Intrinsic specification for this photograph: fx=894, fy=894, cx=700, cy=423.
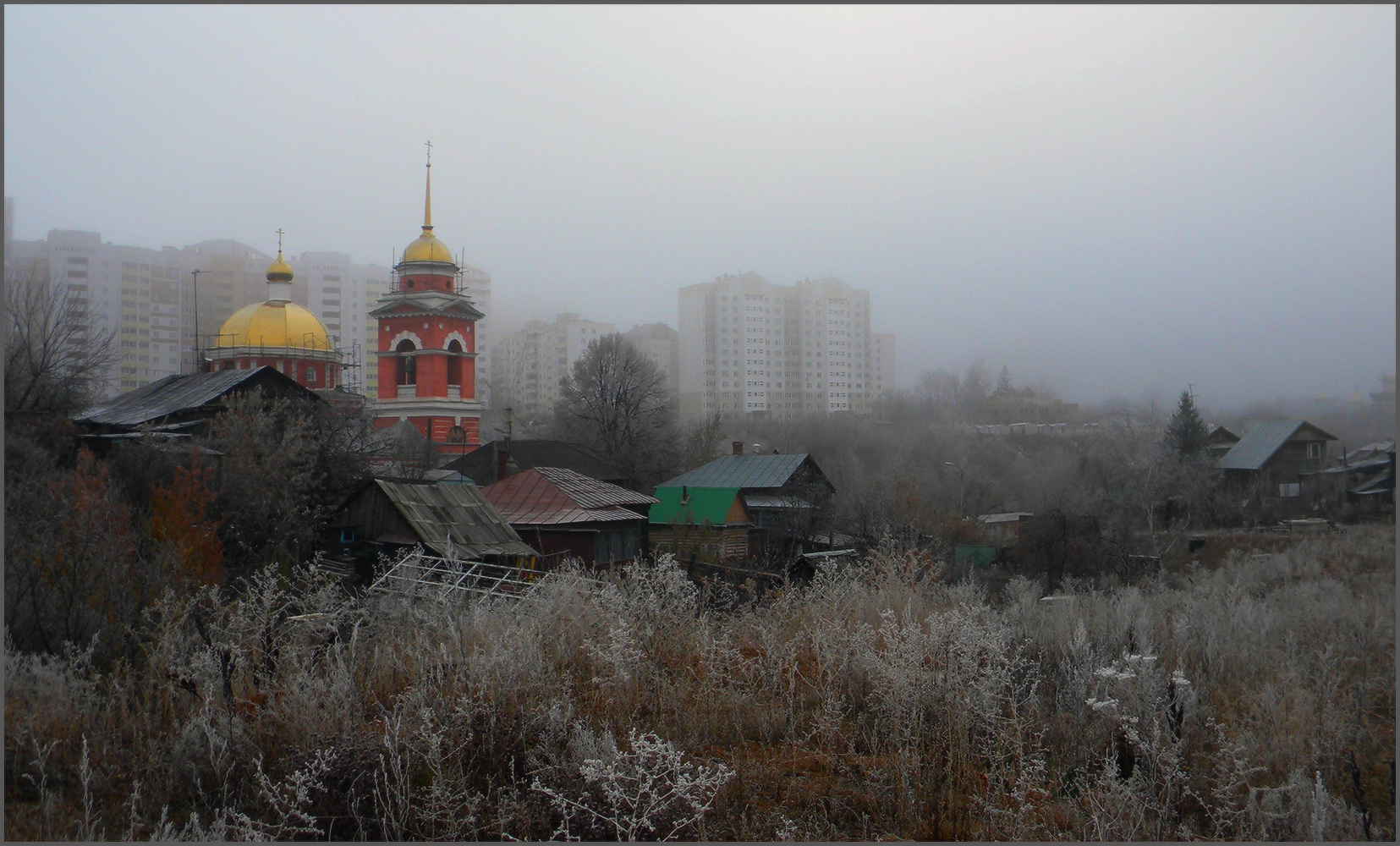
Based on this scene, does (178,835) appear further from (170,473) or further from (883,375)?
(883,375)

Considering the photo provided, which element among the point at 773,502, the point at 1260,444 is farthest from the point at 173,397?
the point at 1260,444

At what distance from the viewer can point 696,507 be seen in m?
31.4

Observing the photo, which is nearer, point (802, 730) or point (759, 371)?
point (802, 730)

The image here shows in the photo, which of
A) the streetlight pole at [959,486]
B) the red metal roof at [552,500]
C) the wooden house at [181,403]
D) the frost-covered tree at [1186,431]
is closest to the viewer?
the wooden house at [181,403]

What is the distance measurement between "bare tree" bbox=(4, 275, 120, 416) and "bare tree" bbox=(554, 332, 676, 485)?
926 inches

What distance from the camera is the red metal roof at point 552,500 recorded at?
25.1 meters

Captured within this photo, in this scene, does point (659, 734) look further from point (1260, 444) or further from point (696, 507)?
point (696, 507)

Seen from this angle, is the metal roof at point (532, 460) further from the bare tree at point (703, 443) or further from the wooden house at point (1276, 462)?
the wooden house at point (1276, 462)

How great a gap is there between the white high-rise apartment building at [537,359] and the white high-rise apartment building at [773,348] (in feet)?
26.3

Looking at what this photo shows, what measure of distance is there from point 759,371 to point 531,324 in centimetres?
1964

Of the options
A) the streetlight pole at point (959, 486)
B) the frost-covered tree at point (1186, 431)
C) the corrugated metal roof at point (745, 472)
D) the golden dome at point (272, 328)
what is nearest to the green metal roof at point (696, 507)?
the corrugated metal roof at point (745, 472)

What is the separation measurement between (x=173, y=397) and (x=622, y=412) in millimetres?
24091

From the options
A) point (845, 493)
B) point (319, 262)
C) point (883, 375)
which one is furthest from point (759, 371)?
point (319, 262)

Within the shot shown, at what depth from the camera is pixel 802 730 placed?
524cm
